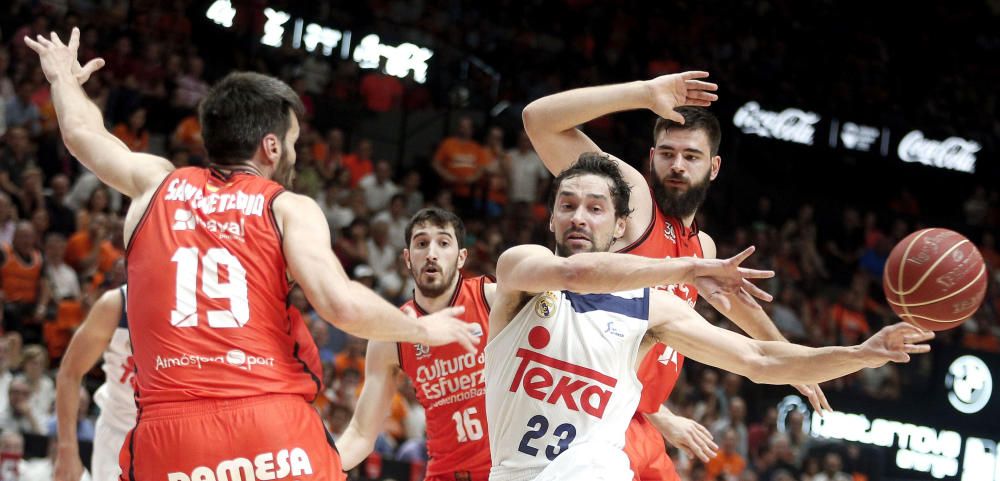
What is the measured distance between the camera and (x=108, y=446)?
6.89 m

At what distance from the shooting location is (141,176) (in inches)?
166

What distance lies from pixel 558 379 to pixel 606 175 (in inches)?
35.4

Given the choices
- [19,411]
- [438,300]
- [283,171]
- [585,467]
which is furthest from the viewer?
[19,411]

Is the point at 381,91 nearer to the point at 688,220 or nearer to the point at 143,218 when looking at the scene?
the point at 688,220

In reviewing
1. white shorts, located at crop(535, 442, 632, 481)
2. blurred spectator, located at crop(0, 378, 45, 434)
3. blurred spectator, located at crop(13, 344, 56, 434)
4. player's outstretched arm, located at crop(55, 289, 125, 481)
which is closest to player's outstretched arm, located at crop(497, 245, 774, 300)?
white shorts, located at crop(535, 442, 632, 481)

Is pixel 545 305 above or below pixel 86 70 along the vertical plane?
below

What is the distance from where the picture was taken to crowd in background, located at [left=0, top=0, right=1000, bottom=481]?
11.1 meters

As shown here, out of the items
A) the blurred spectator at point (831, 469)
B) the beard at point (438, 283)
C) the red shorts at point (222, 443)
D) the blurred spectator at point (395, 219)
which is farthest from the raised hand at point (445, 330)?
the blurred spectator at point (831, 469)

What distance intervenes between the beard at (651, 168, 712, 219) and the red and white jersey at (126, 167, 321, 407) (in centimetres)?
241

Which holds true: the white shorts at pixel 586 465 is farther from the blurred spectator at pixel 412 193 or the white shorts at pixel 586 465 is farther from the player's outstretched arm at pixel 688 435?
the blurred spectator at pixel 412 193

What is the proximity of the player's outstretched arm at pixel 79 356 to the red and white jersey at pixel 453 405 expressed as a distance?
170 cm

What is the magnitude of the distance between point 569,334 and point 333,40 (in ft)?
38.9

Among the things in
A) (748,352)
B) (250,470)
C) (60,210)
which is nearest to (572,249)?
(748,352)

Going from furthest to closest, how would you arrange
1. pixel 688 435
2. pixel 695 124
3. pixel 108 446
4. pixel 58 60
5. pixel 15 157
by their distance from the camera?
pixel 15 157, pixel 108 446, pixel 695 124, pixel 688 435, pixel 58 60
